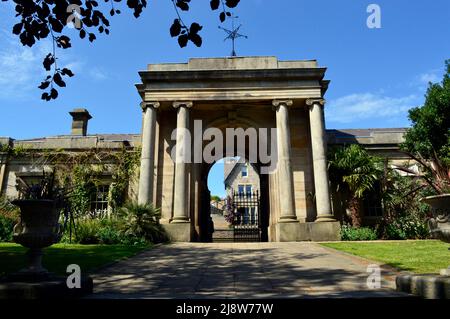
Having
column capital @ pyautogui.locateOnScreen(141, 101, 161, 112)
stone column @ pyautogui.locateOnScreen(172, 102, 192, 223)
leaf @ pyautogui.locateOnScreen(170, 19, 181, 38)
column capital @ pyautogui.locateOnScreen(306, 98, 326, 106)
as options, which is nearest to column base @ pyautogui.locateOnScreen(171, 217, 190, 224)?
stone column @ pyautogui.locateOnScreen(172, 102, 192, 223)

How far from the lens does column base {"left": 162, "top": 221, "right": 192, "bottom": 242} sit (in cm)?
1352

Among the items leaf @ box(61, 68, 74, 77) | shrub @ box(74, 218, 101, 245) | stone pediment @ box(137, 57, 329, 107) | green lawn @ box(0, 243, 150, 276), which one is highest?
stone pediment @ box(137, 57, 329, 107)

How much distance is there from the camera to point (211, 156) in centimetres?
1889

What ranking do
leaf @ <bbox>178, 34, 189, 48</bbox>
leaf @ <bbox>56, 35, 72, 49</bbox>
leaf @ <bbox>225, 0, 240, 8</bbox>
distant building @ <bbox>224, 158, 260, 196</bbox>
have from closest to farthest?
leaf @ <bbox>225, 0, 240, 8</bbox>, leaf @ <bbox>178, 34, 189, 48</bbox>, leaf @ <bbox>56, 35, 72, 49</bbox>, distant building @ <bbox>224, 158, 260, 196</bbox>

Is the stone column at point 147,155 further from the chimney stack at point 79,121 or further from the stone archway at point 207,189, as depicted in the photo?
the chimney stack at point 79,121

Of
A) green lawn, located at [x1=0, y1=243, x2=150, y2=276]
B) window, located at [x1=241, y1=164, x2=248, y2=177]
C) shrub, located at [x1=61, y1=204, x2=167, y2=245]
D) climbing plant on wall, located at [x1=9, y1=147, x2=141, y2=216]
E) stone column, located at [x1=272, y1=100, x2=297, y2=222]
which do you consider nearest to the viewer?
green lawn, located at [x1=0, y1=243, x2=150, y2=276]

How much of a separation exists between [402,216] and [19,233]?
15.6 metres

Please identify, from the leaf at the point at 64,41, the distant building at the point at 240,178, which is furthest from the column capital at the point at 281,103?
the distant building at the point at 240,178

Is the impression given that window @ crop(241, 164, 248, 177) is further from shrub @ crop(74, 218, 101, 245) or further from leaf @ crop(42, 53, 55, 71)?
leaf @ crop(42, 53, 55, 71)

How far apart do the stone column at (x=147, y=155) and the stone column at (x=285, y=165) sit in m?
5.63

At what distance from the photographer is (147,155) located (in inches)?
580

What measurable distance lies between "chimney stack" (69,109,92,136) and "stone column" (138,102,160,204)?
10029 mm

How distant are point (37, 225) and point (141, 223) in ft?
27.7
